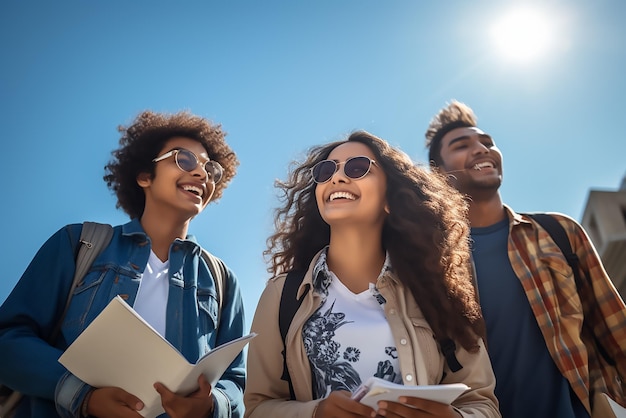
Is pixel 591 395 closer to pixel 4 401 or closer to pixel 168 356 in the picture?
pixel 168 356

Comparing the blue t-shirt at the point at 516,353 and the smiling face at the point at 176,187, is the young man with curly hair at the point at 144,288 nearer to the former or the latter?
the smiling face at the point at 176,187

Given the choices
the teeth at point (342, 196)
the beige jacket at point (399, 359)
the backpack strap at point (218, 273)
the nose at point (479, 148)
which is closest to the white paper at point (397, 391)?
the beige jacket at point (399, 359)

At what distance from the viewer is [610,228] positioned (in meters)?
20.3

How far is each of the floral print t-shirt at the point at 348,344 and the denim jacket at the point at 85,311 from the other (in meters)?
0.65

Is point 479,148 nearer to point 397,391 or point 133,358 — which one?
point 397,391

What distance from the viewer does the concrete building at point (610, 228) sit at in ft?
63.2

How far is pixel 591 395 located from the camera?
379cm

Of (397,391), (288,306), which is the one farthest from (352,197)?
(397,391)

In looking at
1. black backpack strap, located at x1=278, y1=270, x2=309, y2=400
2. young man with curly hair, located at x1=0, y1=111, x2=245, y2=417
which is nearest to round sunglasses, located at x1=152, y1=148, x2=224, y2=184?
young man with curly hair, located at x1=0, y1=111, x2=245, y2=417

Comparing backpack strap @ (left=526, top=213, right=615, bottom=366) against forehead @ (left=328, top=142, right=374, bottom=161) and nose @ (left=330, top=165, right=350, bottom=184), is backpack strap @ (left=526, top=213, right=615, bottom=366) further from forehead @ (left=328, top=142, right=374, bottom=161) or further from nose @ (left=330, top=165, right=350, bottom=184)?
nose @ (left=330, top=165, right=350, bottom=184)

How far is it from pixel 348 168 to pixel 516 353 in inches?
79.8

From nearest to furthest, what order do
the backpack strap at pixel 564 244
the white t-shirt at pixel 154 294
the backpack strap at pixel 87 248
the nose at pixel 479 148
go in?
1. the backpack strap at pixel 87 248
2. the white t-shirt at pixel 154 294
3. the backpack strap at pixel 564 244
4. the nose at pixel 479 148

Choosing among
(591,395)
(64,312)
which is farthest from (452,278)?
(64,312)

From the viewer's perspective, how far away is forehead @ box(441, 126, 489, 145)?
19.2ft
